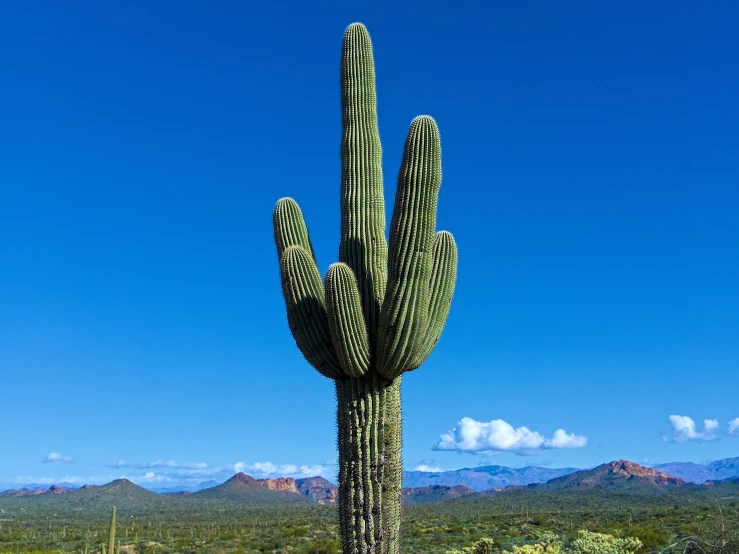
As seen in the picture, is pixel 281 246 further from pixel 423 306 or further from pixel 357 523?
pixel 357 523

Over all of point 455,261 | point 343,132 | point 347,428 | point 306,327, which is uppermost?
point 343,132

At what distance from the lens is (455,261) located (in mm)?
9930

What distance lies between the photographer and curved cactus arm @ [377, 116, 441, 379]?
8.82 metres

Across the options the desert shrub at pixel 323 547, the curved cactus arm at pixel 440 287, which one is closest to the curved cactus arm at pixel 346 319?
the curved cactus arm at pixel 440 287

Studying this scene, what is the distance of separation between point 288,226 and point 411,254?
2203mm

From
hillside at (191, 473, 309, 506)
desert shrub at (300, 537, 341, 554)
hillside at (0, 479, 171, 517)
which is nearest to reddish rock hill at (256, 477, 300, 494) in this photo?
hillside at (191, 473, 309, 506)

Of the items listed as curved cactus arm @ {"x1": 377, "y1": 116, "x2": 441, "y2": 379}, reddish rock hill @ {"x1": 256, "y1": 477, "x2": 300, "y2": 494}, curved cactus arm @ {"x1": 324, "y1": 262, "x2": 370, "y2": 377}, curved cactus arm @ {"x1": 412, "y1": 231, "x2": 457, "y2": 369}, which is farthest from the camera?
reddish rock hill @ {"x1": 256, "y1": 477, "x2": 300, "y2": 494}

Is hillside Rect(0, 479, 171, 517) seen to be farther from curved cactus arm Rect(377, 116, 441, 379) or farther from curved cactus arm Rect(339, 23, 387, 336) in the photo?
curved cactus arm Rect(377, 116, 441, 379)

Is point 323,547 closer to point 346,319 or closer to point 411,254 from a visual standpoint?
point 346,319

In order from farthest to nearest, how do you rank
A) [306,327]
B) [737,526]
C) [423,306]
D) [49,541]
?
[49,541] < [306,327] < [423,306] < [737,526]

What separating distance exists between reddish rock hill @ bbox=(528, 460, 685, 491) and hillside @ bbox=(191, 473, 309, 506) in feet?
160

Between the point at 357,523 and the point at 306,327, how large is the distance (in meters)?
2.43

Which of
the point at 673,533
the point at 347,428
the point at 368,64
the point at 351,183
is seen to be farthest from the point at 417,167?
the point at 673,533

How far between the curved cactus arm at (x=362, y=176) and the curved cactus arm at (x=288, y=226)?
0.66 metres
